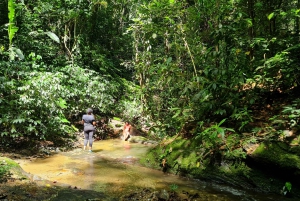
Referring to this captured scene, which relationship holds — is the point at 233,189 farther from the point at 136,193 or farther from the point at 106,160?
the point at 106,160

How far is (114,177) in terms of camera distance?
6.22 metres

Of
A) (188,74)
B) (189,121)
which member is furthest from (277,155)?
(188,74)

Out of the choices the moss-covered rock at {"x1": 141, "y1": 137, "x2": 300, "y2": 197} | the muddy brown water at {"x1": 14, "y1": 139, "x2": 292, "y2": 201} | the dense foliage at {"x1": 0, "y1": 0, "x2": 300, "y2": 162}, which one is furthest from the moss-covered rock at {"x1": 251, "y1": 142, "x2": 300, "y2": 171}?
the muddy brown water at {"x1": 14, "y1": 139, "x2": 292, "y2": 201}

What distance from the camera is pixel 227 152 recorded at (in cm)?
585

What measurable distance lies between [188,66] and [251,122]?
4.08 m

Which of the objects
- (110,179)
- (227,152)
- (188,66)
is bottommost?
(110,179)

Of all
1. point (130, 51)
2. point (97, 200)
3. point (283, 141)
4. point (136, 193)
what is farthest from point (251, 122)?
point (130, 51)

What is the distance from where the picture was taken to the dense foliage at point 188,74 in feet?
21.4

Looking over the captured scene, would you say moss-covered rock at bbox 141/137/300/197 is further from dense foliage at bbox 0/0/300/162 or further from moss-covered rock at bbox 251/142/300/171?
dense foliage at bbox 0/0/300/162

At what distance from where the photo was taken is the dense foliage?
6.53 metres

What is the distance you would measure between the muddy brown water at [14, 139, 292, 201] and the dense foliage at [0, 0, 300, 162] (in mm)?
978

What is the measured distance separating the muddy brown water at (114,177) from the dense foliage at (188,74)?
978mm

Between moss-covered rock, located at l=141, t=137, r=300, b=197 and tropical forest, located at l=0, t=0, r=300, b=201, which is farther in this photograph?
moss-covered rock, located at l=141, t=137, r=300, b=197

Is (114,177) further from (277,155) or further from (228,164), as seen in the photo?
(277,155)
